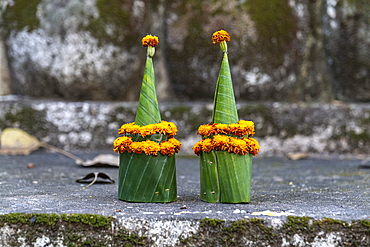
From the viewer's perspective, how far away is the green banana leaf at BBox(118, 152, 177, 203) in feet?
3.86

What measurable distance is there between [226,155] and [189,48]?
1.42 metres

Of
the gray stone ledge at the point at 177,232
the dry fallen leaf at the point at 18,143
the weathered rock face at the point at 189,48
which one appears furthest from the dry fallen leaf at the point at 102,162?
the gray stone ledge at the point at 177,232

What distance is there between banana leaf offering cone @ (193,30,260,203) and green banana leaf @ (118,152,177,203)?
100 mm

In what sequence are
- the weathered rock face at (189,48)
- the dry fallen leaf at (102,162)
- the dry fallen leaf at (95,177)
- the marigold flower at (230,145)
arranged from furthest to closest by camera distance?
the weathered rock face at (189,48) → the dry fallen leaf at (102,162) → the dry fallen leaf at (95,177) → the marigold flower at (230,145)

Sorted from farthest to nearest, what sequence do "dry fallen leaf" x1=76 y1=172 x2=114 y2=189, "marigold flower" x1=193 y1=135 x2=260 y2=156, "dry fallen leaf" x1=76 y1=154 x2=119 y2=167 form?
"dry fallen leaf" x1=76 y1=154 x2=119 y2=167
"dry fallen leaf" x1=76 y1=172 x2=114 y2=189
"marigold flower" x1=193 y1=135 x2=260 y2=156

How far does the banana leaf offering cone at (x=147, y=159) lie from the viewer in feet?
3.86

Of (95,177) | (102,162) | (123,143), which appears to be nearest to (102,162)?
(102,162)

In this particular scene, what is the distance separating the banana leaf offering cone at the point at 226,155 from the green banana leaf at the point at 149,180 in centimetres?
10

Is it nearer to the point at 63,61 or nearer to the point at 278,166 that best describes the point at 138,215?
the point at 278,166

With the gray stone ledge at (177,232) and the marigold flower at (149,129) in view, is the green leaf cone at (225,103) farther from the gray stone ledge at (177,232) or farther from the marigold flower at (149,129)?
the gray stone ledge at (177,232)

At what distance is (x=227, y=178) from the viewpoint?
3.83 ft

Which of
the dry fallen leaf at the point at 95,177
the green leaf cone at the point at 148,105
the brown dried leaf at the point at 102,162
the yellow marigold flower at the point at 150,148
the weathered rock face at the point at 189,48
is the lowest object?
the dry fallen leaf at the point at 95,177

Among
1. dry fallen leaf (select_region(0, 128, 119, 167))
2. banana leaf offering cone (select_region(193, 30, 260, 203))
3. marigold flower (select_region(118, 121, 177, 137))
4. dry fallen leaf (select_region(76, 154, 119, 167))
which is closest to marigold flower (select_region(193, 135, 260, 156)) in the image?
banana leaf offering cone (select_region(193, 30, 260, 203))

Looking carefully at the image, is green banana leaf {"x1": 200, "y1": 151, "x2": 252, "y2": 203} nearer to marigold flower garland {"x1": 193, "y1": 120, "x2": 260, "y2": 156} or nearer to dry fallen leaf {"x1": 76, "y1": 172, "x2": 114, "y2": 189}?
marigold flower garland {"x1": 193, "y1": 120, "x2": 260, "y2": 156}
